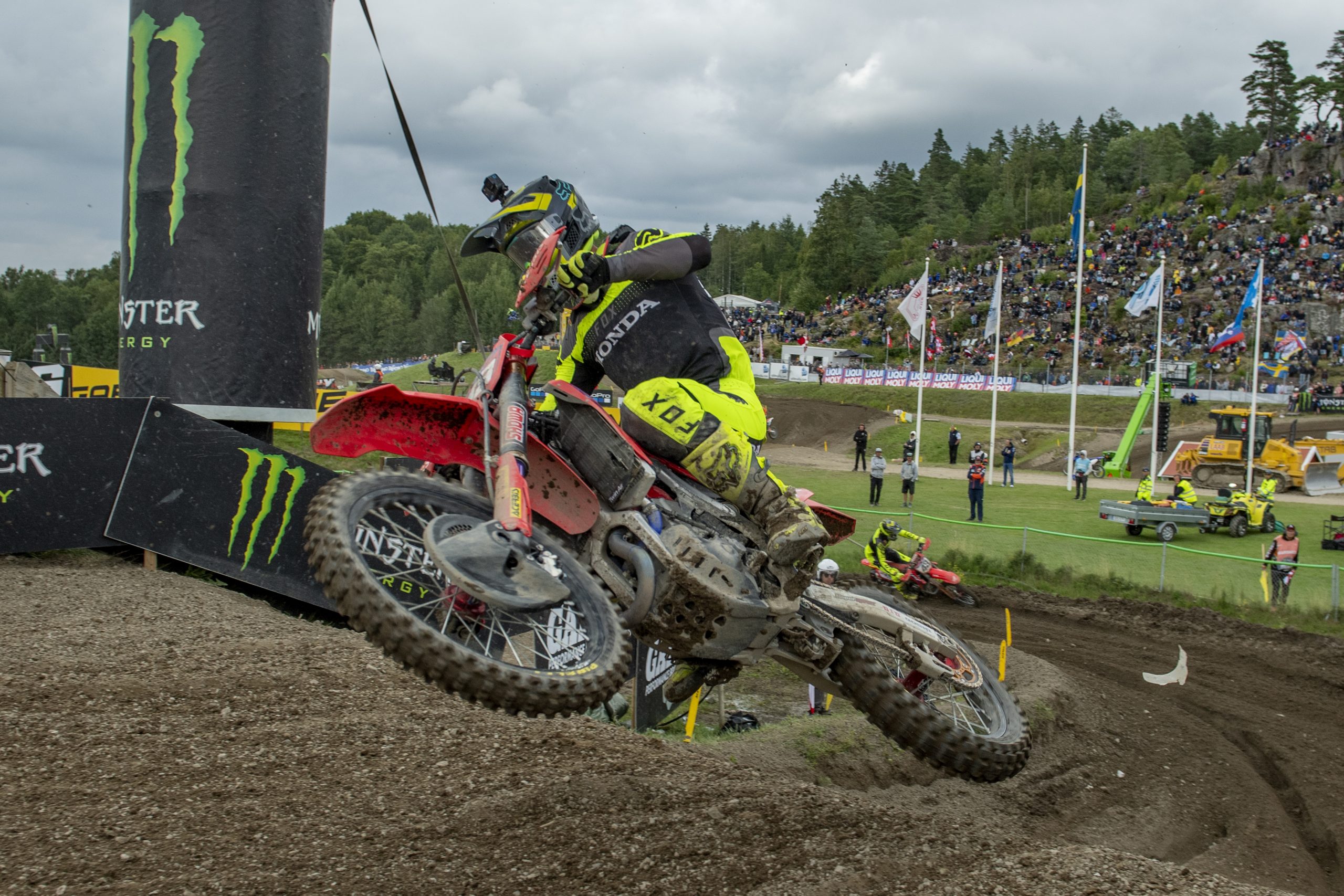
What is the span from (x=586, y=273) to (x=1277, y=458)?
1334 inches

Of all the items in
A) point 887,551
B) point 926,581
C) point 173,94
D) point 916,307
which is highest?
point 916,307

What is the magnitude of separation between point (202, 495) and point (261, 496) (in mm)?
529

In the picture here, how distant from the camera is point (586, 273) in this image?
4375 millimetres

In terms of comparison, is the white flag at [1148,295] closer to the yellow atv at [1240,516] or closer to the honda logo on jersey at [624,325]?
the yellow atv at [1240,516]

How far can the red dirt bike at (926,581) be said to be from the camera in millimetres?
16562

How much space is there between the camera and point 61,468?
900cm

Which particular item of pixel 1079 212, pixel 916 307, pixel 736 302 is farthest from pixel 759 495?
pixel 736 302

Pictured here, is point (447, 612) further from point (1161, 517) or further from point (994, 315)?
point (994, 315)

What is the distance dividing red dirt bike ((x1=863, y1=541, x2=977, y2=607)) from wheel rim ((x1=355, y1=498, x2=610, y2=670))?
1364 cm

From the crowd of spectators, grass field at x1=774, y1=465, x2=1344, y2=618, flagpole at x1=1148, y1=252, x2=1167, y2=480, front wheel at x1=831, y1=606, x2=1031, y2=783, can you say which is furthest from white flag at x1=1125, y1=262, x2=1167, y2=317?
front wheel at x1=831, y1=606, x2=1031, y2=783

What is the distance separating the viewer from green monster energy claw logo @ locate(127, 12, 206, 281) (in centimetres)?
932

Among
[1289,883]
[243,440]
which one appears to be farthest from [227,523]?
[1289,883]

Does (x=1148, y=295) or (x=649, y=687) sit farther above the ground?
(x=1148, y=295)

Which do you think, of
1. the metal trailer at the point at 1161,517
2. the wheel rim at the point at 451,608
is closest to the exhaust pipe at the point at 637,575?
the wheel rim at the point at 451,608
